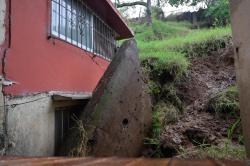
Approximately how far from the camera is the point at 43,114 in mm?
4426

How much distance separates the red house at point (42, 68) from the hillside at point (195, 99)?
1.69m

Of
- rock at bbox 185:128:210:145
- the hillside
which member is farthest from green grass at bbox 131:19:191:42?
rock at bbox 185:128:210:145

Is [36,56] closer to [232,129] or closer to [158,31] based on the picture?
[232,129]

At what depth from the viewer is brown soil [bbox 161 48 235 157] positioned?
5.14m

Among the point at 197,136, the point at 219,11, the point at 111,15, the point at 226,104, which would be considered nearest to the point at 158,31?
the point at 219,11

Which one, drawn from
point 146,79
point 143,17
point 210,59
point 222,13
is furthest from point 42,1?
point 143,17

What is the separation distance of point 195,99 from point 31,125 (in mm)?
4207

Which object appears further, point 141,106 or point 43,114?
point 141,106

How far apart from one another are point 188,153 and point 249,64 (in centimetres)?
183

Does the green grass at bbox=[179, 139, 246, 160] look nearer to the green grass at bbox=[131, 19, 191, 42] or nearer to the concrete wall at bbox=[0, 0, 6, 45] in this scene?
the concrete wall at bbox=[0, 0, 6, 45]

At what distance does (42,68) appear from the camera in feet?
14.6

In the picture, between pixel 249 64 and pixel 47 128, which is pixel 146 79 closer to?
pixel 47 128

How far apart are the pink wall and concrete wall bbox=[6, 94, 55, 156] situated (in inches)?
6.4

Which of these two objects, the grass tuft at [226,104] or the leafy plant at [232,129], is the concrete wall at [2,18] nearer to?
the leafy plant at [232,129]
